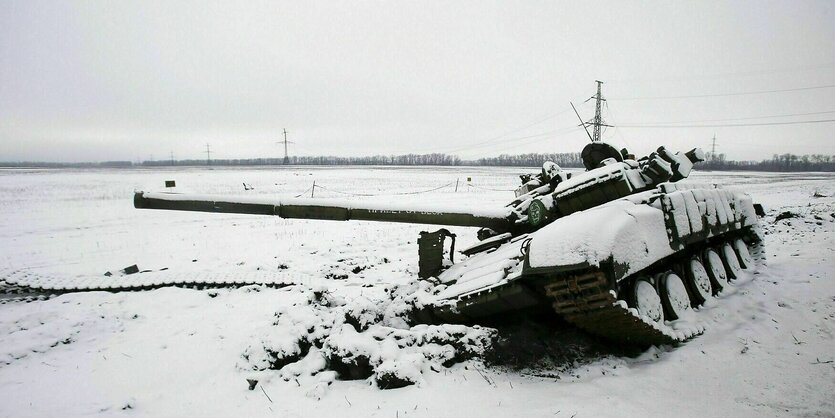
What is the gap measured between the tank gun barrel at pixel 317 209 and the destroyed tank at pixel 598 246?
0.02 metres

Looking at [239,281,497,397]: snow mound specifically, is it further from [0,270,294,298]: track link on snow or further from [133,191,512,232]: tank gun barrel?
[0,270,294,298]: track link on snow

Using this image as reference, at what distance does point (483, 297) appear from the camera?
433cm

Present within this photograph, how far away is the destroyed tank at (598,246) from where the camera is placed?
12.4ft

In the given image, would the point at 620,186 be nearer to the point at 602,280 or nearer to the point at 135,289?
Result: the point at 602,280

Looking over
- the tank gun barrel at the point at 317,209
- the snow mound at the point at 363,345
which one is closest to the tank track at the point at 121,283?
the tank gun barrel at the point at 317,209

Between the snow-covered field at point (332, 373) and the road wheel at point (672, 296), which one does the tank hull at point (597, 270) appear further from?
the snow-covered field at point (332, 373)

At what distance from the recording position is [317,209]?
20.7 feet

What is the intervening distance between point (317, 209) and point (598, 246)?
13.3ft

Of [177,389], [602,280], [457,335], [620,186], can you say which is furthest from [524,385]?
[177,389]

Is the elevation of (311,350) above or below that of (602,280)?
below

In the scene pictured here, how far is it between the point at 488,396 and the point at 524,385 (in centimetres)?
40

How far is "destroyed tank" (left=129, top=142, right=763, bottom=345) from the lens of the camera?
148 inches

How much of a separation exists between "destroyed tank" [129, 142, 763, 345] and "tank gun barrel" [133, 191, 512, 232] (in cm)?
2

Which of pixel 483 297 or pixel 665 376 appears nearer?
pixel 665 376
